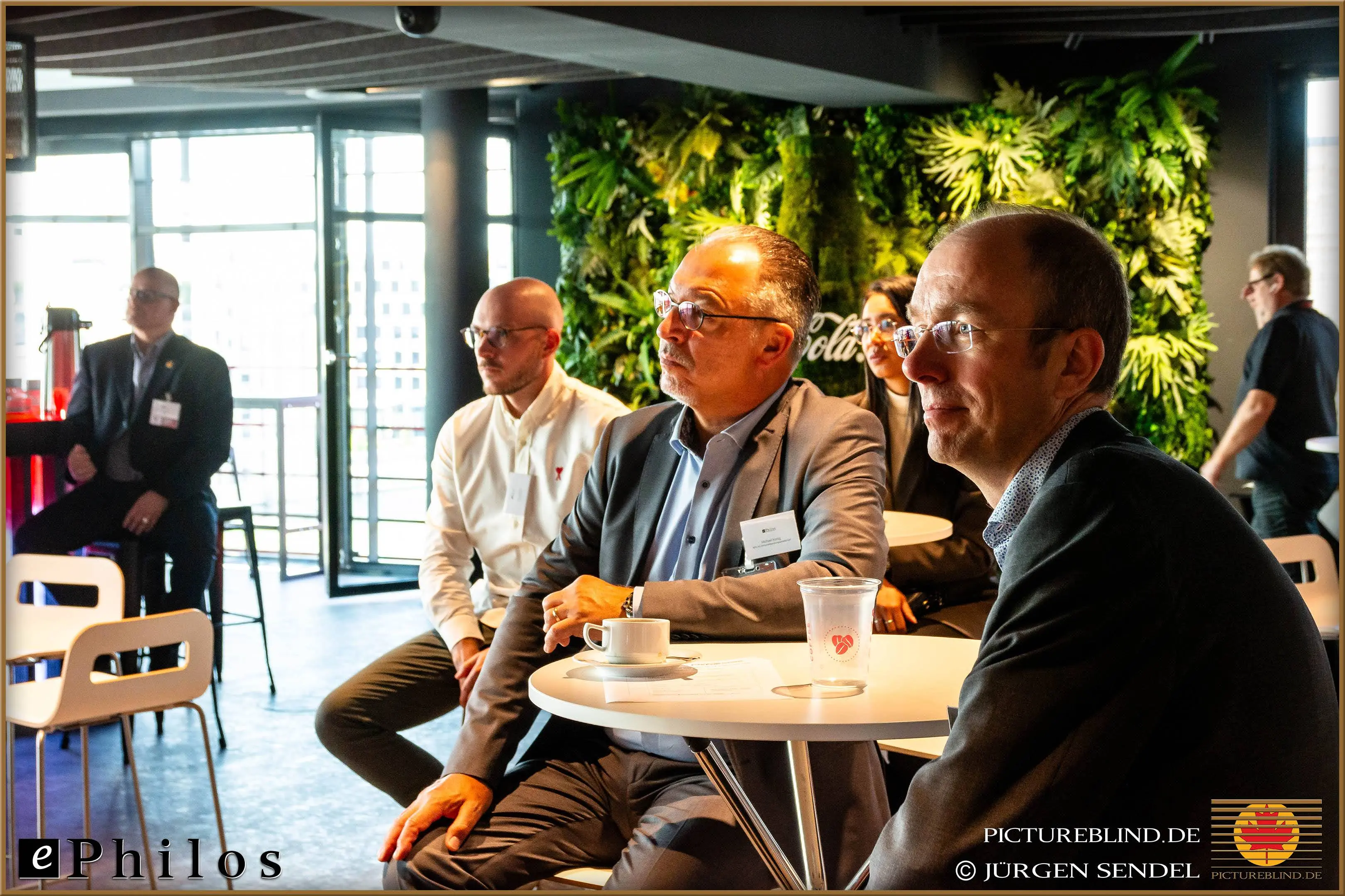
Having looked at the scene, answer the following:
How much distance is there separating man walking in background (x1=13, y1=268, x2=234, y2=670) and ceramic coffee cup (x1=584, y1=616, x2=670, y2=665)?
357 cm

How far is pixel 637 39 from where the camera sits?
485 centimetres

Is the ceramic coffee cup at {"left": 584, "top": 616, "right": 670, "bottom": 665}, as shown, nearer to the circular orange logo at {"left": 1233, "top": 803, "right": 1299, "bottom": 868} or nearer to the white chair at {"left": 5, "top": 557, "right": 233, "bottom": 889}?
the circular orange logo at {"left": 1233, "top": 803, "right": 1299, "bottom": 868}

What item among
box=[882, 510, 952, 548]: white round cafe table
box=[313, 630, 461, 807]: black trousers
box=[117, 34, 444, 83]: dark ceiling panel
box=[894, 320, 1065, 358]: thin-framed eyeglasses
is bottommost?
box=[313, 630, 461, 807]: black trousers

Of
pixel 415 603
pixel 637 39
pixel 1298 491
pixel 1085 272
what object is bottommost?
pixel 415 603

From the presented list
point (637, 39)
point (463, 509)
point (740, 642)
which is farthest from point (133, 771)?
point (637, 39)

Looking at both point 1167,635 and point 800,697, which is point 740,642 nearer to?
point 800,697

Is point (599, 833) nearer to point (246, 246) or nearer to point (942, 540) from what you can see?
point (942, 540)

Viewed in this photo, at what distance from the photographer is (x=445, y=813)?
1.98 m

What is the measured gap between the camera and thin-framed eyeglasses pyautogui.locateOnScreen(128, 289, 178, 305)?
16.2 feet

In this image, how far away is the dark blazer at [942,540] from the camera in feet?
10.9

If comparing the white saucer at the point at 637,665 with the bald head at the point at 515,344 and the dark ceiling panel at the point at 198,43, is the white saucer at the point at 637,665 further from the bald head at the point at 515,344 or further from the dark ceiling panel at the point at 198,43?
the dark ceiling panel at the point at 198,43

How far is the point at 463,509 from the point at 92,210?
7309 millimetres

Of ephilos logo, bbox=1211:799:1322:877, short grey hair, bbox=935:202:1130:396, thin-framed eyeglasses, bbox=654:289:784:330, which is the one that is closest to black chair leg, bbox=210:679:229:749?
thin-framed eyeglasses, bbox=654:289:784:330

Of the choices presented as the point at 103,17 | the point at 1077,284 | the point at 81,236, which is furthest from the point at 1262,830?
the point at 81,236
